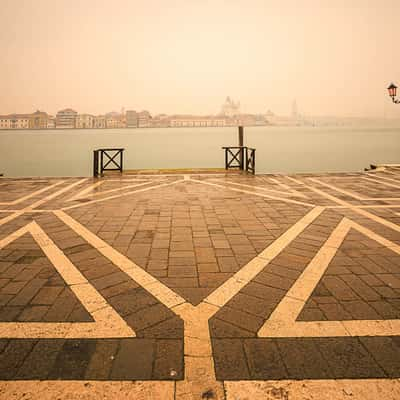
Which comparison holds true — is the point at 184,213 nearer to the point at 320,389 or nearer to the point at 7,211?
the point at 7,211

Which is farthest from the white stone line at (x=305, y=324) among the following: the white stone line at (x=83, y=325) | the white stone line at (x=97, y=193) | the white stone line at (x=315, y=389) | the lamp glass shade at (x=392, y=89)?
the lamp glass shade at (x=392, y=89)

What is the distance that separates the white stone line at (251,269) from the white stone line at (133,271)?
0.38 meters

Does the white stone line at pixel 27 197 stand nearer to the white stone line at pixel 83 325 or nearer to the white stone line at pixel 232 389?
the white stone line at pixel 83 325

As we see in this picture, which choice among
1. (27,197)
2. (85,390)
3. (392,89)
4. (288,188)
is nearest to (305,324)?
(85,390)

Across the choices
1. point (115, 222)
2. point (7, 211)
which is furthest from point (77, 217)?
point (7, 211)

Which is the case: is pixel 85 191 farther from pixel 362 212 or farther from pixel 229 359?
pixel 229 359

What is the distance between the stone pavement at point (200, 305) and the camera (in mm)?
1924

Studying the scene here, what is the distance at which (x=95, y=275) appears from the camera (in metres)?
3.38

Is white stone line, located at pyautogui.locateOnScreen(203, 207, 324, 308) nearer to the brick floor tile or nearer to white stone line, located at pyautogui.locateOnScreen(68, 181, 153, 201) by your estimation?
the brick floor tile

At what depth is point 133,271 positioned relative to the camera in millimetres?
3486

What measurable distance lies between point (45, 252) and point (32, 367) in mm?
2296

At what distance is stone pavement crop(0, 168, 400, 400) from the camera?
1924 millimetres

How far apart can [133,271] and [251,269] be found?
4.86 feet

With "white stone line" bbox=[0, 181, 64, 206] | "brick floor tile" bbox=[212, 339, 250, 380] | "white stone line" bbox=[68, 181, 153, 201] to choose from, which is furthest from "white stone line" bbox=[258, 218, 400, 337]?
"white stone line" bbox=[0, 181, 64, 206]
